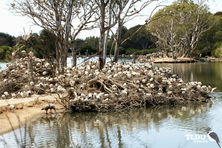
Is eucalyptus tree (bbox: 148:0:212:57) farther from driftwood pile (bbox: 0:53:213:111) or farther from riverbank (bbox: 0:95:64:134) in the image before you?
riverbank (bbox: 0:95:64:134)

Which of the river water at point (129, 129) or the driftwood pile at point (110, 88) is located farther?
the driftwood pile at point (110, 88)

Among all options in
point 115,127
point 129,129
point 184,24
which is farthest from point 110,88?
point 184,24

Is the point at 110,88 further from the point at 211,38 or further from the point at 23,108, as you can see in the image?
the point at 211,38

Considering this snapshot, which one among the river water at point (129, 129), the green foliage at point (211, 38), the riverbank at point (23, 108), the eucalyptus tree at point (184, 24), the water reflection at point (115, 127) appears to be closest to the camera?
the river water at point (129, 129)

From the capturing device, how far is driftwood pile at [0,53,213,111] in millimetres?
9562

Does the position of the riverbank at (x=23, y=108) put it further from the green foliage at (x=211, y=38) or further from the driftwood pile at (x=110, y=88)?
the green foliage at (x=211, y=38)

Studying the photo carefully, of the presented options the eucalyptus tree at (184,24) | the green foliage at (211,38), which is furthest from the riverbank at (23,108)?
the green foliage at (211,38)

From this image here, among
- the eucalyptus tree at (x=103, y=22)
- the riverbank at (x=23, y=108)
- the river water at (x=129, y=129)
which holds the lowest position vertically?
the river water at (x=129, y=129)

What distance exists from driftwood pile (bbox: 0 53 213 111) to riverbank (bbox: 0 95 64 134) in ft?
1.27

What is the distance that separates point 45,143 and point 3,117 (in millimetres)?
2572

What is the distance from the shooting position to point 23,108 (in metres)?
9.48

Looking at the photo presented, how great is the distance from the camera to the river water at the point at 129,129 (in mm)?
6371

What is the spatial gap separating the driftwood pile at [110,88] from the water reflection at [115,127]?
398 mm

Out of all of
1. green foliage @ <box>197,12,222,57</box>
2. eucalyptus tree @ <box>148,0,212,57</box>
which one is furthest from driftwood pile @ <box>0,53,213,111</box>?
green foliage @ <box>197,12,222,57</box>
